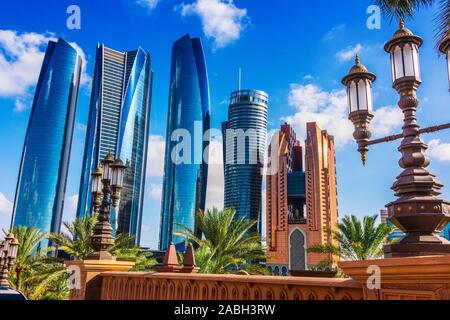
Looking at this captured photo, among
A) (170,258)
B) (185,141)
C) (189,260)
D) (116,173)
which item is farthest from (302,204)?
(116,173)

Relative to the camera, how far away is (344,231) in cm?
2298

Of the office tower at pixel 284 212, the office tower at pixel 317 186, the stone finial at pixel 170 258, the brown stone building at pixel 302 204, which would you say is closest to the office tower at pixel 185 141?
the office tower at pixel 284 212

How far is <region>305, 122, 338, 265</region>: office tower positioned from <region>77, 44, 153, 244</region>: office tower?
7629 cm

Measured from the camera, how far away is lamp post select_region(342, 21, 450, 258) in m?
3.57

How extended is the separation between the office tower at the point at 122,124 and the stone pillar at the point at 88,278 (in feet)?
478

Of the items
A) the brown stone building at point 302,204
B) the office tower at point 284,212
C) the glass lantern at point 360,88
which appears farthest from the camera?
the office tower at point 284,212

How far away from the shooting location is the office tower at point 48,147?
138 m

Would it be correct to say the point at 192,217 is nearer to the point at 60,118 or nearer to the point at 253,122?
the point at 253,122

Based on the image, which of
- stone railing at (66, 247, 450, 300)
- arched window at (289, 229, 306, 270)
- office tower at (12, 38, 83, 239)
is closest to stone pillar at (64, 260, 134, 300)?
stone railing at (66, 247, 450, 300)

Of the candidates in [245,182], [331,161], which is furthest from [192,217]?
[331,161]

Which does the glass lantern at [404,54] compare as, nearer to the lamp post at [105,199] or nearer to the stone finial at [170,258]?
the lamp post at [105,199]

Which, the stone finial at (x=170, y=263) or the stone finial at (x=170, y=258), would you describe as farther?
the stone finial at (x=170, y=258)
